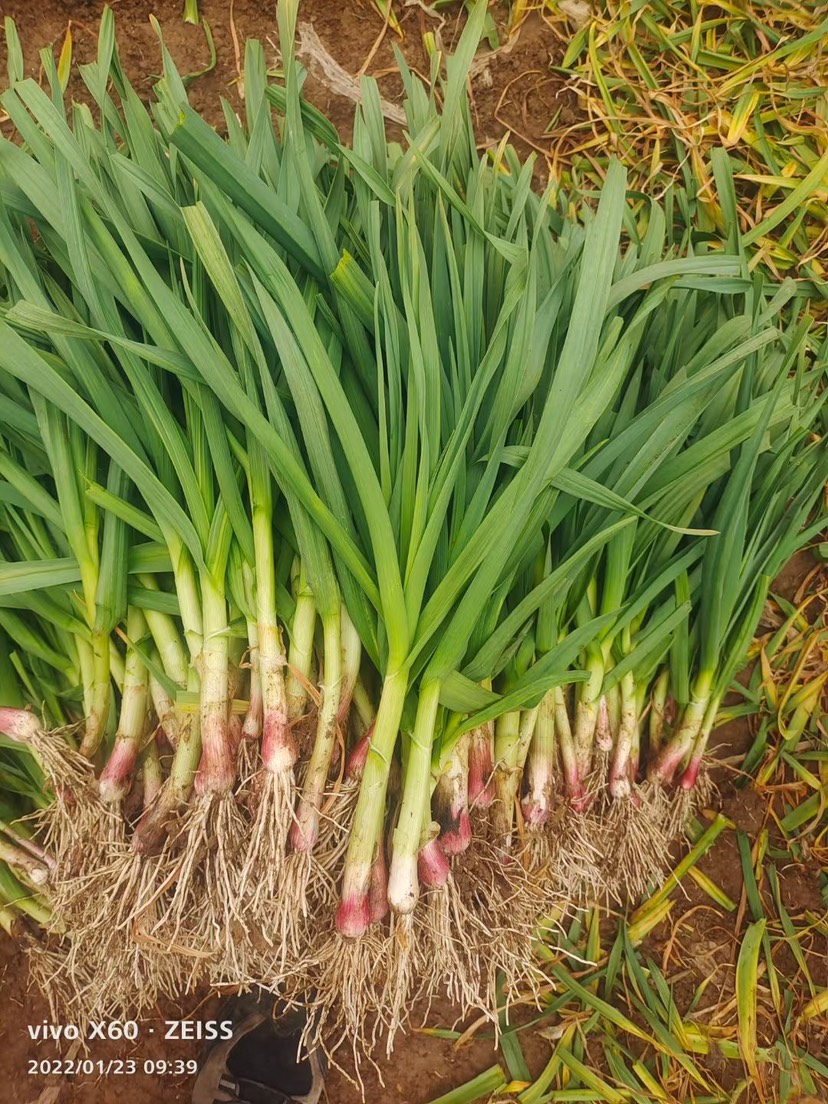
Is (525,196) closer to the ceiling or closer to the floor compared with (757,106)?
closer to the floor

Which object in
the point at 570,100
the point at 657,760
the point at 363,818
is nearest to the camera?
the point at 363,818

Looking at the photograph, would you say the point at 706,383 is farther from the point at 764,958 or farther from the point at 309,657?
the point at 764,958

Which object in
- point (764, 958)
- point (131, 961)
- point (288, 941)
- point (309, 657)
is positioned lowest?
point (764, 958)

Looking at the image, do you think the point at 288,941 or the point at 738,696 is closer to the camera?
the point at 288,941

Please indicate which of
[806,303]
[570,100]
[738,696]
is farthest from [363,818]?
[570,100]

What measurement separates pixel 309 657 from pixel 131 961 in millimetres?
473

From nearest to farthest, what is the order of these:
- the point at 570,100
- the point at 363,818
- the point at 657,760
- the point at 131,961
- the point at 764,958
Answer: the point at 363,818 < the point at 131,961 < the point at 657,760 < the point at 764,958 < the point at 570,100

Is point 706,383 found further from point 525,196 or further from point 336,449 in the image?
point 336,449

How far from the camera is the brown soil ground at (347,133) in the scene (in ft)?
3.73

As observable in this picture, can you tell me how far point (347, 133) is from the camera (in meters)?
1.28

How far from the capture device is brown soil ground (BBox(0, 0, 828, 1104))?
1138 millimetres

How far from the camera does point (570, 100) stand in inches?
51.1

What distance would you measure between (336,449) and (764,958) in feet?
3.65

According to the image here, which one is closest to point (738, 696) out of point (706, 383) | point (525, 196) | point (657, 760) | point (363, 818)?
point (657, 760)
